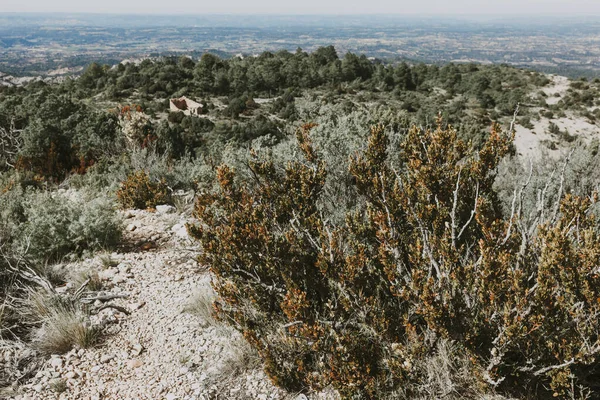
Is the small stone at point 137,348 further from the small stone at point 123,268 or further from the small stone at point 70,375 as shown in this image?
the small stone at point 123,268

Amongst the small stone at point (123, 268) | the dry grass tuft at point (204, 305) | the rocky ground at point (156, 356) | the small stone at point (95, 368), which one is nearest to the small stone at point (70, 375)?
the rocky ground at point (156, 356)

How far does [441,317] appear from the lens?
8.15ft

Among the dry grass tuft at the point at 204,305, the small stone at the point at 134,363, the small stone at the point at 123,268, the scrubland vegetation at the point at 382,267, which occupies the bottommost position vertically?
the small stone at the point at 134,363

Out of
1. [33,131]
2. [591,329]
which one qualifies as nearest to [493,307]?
[591,329]

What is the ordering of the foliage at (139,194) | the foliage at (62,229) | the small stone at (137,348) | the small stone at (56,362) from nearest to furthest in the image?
1. the small stone at (56,362)
2. the small stone at (137,348)
3. the foliage at (62,229)
4. the foliage at (139,194)

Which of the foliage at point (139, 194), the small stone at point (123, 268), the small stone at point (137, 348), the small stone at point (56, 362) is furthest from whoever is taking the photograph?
the foliage at point (139, 194)

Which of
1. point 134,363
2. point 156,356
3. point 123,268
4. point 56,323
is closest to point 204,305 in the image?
point 156,356

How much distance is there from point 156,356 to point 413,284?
2.39 metres

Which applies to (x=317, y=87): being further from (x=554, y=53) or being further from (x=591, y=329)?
(x=554, y=53)

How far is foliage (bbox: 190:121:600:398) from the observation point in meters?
2.37

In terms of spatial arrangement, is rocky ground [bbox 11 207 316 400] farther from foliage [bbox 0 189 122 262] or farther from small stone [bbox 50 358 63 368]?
foliage [bbox 0 189 122 262]

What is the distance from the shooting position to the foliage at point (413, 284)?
7.78ft

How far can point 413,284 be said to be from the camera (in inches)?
97.8

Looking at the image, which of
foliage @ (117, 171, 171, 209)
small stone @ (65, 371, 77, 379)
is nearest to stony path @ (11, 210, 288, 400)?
small stone @ (65, 371, 77, 379)
